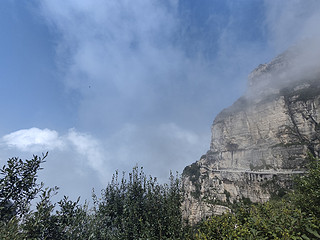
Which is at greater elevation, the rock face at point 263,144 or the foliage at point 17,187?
the rock face at point 263,144

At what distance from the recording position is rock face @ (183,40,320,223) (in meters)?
123

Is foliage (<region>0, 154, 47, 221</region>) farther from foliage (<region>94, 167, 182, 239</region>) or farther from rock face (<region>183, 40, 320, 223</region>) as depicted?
rock face (<region>183, 40, 320, 223</region>)

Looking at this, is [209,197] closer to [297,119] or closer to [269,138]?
[269,138]

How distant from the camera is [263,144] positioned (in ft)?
484

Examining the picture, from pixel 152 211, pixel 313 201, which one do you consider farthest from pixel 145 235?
pixel 313 201

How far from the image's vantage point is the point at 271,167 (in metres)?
132

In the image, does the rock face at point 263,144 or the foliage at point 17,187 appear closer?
the foliage at point 17,187

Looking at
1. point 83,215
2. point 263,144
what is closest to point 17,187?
point 83,215

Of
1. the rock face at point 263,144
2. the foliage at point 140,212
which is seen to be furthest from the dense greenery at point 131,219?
the rock face at point 263,144

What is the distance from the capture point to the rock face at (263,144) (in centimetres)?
12262

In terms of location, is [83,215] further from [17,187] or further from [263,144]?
[263,144]

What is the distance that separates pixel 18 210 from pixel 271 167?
498 ft

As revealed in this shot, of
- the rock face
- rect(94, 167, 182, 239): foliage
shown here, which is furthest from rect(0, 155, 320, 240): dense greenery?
the rock face

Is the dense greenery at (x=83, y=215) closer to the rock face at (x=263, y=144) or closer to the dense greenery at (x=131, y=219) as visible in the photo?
the dense greenery at (x=131, y=219)
